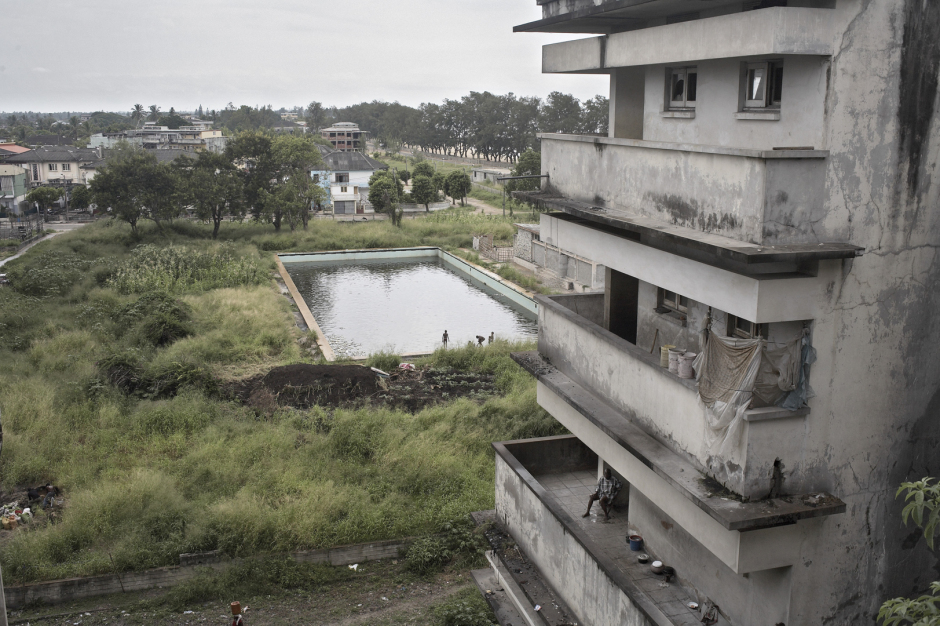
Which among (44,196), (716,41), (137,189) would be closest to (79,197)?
(44,196)

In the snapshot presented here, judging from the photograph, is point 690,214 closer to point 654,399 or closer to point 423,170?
point 654,399

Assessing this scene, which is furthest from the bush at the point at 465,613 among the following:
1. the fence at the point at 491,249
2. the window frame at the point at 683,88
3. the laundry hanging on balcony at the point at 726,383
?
the fence at the point at 491,249

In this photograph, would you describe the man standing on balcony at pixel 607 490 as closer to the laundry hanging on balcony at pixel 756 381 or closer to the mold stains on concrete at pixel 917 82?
the laundry hanging on balcony at pixel 756 381

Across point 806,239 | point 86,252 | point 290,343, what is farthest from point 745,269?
point 86,252


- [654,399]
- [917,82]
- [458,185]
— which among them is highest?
[917,82]

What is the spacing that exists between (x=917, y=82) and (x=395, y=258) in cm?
3249

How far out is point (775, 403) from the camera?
5477mm

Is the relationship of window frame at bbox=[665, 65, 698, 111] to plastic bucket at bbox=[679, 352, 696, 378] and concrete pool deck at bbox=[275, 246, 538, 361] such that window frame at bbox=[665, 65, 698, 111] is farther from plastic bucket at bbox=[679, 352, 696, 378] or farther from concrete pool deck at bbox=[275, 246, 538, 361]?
concrete pool deck at bbox=[275, 246, 538, 361]

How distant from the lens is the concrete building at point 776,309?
16.9 feet

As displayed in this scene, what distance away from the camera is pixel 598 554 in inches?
254

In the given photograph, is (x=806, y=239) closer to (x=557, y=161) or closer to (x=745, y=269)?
(x=745, y=269)

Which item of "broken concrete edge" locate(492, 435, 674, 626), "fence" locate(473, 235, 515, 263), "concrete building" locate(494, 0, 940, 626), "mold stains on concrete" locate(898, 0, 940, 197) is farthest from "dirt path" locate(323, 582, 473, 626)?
"fence" locate(473, 235, 515, 263)

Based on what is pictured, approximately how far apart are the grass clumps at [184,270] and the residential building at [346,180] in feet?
64.2

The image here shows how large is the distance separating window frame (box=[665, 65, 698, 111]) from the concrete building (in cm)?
2
